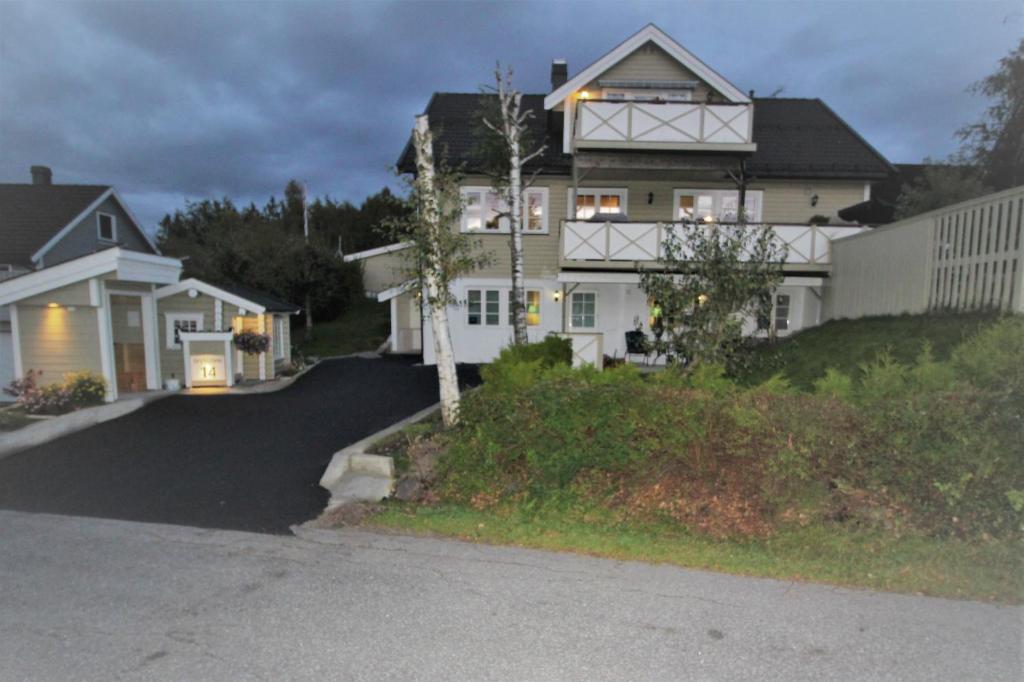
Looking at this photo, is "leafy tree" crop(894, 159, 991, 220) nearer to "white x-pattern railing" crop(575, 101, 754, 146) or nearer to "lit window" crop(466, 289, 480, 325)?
"white x-pattern railing" crop(575, 101, 754, 146)

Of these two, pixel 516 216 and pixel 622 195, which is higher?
pixel 622 195

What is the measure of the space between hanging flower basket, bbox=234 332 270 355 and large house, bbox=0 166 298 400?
222 millimetres

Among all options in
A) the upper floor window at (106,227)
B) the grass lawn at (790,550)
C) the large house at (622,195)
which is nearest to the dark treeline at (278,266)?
the upper floor window at (106,227)

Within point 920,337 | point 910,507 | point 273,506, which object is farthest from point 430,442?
point 920,337

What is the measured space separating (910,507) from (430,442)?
4.74 metres

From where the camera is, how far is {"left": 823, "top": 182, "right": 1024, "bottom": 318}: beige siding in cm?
742

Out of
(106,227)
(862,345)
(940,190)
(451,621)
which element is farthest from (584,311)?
(106,227)

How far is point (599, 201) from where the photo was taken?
1641 centimetres

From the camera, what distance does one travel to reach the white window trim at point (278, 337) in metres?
16.0

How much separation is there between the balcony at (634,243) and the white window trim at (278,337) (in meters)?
8.61

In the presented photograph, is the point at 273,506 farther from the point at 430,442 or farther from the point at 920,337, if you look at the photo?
the point at 920,337

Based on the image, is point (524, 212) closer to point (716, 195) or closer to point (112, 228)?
point (716, 195)

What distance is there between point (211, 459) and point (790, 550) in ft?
24.0

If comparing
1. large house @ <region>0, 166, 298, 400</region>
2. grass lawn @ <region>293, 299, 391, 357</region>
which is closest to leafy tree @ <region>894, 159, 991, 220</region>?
large house @ <region>0, 166, 298, 400</region>
